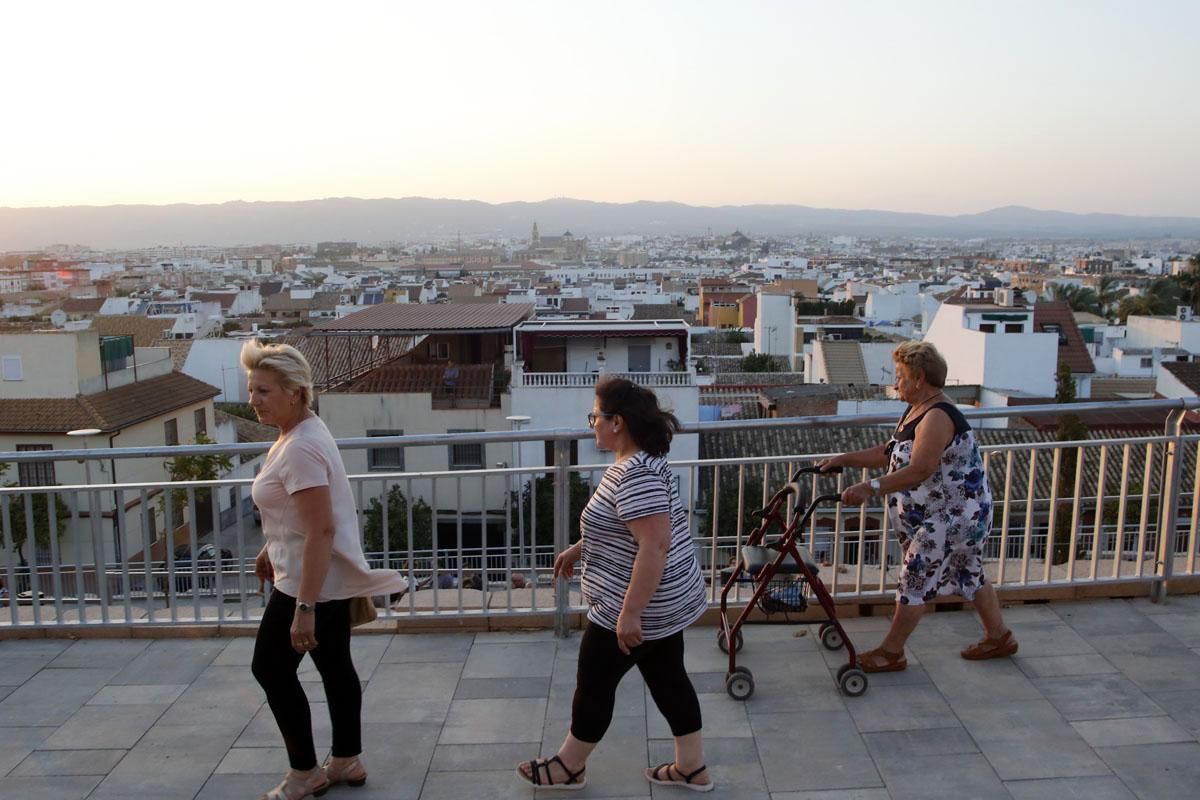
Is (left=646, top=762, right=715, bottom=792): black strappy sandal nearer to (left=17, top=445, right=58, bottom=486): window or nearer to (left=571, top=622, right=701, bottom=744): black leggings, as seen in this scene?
(left=571, top=622, right=701, bottom=744): black leggings

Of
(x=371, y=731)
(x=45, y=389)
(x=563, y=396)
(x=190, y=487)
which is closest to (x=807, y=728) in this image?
(x=371, y=731)

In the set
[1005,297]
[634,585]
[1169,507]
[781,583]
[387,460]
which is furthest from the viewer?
[1005,297]

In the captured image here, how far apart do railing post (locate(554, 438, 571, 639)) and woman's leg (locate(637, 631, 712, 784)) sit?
130 centimetres

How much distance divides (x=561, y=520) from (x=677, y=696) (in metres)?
1.56

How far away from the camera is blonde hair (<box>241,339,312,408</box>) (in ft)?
10.5

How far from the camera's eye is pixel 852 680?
4195 millimetres

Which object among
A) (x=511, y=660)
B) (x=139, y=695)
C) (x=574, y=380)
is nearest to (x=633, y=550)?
(x=511, y=660)

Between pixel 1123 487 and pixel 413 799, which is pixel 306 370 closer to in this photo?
pixel 413 799

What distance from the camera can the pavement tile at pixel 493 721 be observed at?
3949 mm

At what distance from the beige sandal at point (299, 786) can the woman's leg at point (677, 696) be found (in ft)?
3.90

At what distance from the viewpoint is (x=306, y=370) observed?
3.32m

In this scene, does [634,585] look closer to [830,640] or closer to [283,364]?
[283,364]

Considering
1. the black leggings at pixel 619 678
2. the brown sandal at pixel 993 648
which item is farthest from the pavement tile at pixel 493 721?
the brown sandal at pixel 993 648

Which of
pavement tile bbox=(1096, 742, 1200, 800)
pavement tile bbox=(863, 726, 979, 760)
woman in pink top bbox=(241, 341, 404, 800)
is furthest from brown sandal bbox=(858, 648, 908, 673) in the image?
woman in pink top bbox=(241, 341, 404, 800)
